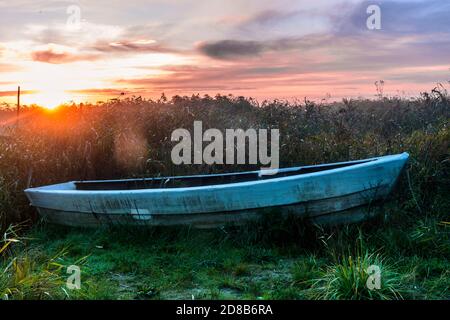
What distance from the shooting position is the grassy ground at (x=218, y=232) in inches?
150

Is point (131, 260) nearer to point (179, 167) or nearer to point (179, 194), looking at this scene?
point (179, 194)

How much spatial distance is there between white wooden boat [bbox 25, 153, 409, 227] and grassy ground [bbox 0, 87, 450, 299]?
5.5 inches

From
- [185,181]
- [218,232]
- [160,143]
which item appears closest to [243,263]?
[218,232]

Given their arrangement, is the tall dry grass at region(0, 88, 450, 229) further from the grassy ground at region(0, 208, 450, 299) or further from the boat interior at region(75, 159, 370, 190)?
the grassy ground at region(0, 208, 450, 299)

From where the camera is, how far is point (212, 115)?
8211mm

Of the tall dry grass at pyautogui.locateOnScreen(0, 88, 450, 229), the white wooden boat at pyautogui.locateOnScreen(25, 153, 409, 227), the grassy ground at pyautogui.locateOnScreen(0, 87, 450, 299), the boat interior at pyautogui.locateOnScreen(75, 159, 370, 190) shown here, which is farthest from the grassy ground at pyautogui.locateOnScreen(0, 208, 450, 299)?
the boat interior at pyautogui.locateOnScreen(75, 159, 370, 190)

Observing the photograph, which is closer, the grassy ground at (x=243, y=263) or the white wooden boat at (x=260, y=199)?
the grassy ground at (x=243, y=263)

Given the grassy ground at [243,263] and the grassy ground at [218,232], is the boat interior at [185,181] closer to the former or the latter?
the grassy ground at [218,232]

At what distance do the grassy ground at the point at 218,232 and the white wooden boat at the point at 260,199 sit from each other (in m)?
0.14

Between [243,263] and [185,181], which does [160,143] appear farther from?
[243,263]

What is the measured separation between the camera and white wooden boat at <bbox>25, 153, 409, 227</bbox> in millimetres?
4727

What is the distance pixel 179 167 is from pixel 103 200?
5.03ft

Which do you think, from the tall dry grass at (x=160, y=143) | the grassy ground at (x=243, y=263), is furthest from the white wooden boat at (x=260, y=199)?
the tall dry grass at (x=160, y=143)
